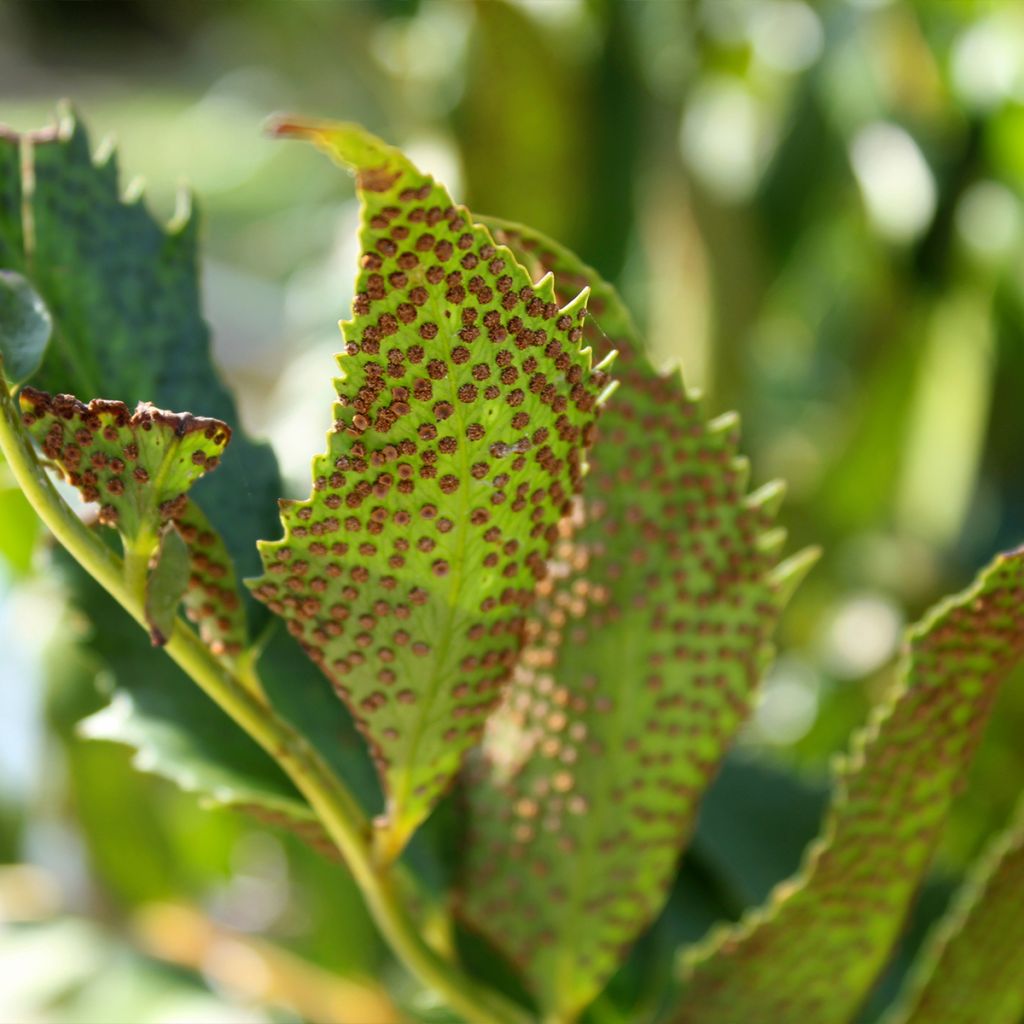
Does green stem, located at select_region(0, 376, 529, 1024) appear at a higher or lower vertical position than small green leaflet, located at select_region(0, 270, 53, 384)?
lower

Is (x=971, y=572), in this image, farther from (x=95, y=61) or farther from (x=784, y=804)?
(x=95, y=61)

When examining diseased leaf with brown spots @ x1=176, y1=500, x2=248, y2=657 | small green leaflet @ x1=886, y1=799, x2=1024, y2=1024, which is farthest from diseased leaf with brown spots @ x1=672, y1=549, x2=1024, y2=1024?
diseased leaf with brown spots @ x1=176, y1=500, x2=248, y2=657

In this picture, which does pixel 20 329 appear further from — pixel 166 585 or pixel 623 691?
pixel 623 691

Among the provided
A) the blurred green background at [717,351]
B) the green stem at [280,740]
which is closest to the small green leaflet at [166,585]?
the green stem at [280,740]

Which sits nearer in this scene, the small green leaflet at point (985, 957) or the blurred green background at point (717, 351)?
the small green leaflet at point (985, 957)

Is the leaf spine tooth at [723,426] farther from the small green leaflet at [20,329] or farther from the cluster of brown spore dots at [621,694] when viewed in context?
the small green leaflet at [20,329]

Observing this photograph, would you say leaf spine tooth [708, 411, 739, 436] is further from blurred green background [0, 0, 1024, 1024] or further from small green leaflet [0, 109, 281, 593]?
blurred green background [0, 0, 1024, 1024]
